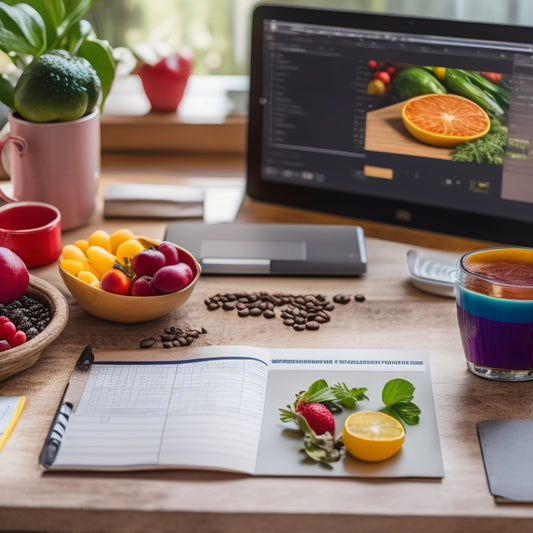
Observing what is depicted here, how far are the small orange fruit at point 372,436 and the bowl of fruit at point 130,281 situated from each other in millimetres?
333

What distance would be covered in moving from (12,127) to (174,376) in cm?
58

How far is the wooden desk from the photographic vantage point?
0.81 metres

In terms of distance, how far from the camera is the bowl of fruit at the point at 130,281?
3.67ft

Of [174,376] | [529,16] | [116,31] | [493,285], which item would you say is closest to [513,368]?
[493,285]

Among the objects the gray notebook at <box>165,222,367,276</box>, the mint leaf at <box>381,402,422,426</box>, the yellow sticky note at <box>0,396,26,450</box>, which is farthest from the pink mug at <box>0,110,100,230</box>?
the mint leaf at <box>381,402,422,426</box>

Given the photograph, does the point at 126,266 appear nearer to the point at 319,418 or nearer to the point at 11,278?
the point at 11,278

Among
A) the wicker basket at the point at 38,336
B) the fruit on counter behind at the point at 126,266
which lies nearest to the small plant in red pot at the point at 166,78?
the fruit on counter behind at the point at 126,266

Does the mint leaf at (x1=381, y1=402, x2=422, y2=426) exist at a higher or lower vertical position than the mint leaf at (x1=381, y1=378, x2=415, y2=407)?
lower

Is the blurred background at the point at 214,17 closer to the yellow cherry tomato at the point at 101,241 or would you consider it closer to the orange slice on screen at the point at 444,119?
the orange slice on screen at the point at 444,119

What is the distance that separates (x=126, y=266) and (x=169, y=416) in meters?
0.29

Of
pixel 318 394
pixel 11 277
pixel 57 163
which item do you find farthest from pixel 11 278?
pixel 318 394

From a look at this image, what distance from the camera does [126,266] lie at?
1.17m

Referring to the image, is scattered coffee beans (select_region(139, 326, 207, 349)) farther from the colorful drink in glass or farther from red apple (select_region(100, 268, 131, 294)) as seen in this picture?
the colorful drink in glass

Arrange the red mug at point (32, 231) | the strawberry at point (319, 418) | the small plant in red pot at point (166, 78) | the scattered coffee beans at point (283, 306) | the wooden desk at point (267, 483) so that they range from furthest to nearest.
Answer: the small plant in red pot at point (166, 78) → the red mug at point (32, 231) → the scattered coffee beans at point (283, 306) → the strawberry at point (319, 418) → the wooden desk at point (267, 483)
